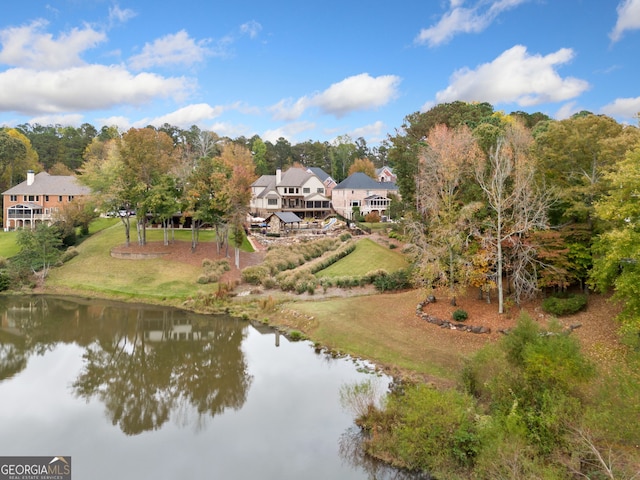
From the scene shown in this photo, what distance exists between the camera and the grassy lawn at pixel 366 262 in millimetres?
37688

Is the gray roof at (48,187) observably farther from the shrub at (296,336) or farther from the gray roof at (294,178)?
the shrub at (296,336)

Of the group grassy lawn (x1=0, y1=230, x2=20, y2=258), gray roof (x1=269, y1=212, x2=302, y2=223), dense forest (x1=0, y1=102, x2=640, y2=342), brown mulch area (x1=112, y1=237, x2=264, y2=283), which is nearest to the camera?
dense forest (x1=0, y1=102, x2=640, y2=342)

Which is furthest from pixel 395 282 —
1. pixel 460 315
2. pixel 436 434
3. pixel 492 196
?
pixel 436 434

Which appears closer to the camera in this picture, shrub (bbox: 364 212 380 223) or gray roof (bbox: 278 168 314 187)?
shrub (bbox: 364 212 380 223)

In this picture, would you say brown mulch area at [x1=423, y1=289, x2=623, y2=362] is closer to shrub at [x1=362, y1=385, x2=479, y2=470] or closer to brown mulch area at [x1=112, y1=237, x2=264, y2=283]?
shrub at [x1=362, y1=385, x2=479, y2=470]

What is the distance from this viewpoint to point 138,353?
24.7 metres

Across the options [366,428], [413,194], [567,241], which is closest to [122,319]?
[366,428]

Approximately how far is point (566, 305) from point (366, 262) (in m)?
19.0

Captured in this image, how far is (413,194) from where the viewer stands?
125ft

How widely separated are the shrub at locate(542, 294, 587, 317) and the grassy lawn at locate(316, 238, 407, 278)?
595 inches

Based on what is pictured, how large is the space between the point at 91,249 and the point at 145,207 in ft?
26.3

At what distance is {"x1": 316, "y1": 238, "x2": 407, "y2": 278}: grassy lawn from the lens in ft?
124

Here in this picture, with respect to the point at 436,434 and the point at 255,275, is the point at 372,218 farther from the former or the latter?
the point at 436,434

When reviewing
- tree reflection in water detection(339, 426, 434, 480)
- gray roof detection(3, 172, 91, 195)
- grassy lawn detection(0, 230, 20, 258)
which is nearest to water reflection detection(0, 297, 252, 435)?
tree reflection in water detection(339, 426, 434, 480)
